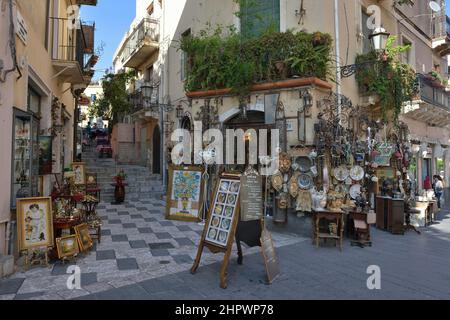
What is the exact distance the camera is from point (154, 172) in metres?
14.6

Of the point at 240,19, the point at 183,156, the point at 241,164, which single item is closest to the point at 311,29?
the point at 240,19

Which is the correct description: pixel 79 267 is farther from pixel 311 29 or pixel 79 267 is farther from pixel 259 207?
pixel 311 29

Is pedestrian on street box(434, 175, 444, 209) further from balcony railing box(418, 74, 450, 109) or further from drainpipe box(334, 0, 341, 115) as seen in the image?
drainpipe box(334, 0, 341, 115)

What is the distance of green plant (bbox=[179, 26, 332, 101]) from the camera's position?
754cm

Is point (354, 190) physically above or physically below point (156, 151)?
below

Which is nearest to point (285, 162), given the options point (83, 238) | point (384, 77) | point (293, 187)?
point (293, 187)

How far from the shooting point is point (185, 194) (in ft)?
27.6

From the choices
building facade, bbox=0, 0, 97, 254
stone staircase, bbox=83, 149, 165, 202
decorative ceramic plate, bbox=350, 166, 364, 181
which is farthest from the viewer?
stone staircase, bbox=83, 149, 165, 202

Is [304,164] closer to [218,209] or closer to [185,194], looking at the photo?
[185,194]

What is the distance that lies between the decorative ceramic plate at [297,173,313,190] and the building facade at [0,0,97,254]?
213 inches

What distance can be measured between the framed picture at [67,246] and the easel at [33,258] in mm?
159

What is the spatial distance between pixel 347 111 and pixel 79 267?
7.15 meters

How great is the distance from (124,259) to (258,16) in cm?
706

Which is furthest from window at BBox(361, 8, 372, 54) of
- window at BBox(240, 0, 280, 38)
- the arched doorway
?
the arched doorway
